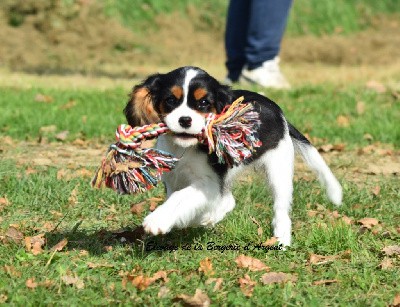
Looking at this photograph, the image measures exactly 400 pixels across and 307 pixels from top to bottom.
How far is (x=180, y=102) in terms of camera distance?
13.9 ft

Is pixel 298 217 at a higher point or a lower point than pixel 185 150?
lower

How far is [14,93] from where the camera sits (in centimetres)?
910

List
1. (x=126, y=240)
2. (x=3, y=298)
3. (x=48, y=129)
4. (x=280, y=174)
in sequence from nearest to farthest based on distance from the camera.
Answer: (x=3, y=298) → (x=126, y=240) → (x=280, y=174) → (x=48, y=129)

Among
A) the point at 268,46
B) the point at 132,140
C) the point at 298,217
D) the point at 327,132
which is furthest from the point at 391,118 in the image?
the point at 132,140

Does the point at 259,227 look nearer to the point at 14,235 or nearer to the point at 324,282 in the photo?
the point at 324,282

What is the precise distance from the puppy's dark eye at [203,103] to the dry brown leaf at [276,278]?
94 centimetres

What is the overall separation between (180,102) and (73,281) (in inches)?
42.7

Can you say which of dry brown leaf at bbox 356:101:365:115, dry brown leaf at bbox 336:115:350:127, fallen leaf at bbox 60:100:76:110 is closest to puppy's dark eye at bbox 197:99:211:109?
dry brown leaf at bbox 336:115:350:127

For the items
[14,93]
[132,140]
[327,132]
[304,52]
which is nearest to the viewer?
[132,140]

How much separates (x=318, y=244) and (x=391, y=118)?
413 cm

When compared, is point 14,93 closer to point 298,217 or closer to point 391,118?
point 391,118

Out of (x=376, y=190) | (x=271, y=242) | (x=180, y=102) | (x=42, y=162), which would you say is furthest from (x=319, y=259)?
(x=42, y=162)

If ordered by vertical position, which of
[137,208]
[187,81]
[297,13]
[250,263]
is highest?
[187,81]

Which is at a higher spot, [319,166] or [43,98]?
[319,166]
